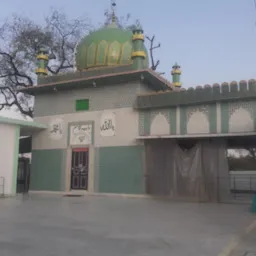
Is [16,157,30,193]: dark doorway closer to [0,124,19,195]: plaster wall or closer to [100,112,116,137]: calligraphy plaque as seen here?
[0,124,19,195]: plaster wall

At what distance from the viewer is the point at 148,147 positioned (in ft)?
→ 51.3

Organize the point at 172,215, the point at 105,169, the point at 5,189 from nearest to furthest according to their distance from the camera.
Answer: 1. the point at 172,215
2. the point at 5,189
3. the point at 105,169

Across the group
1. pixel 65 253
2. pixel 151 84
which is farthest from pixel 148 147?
pixel 65 253

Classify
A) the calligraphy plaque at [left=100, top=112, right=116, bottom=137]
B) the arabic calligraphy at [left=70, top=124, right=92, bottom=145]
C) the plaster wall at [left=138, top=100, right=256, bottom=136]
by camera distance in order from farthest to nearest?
the arabic calligraphy at [left=70, top=124, right=92, bottom=145], the calligraphy plaque at [left=100, top=112, right=116, bottom=137], the plaster wall at [left=138, top=100, right=256, bottom=136]

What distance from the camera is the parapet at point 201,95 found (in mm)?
14008

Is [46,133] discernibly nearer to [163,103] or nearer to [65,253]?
[163,103]

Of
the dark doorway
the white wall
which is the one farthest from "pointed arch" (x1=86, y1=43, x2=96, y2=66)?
the dark doorway

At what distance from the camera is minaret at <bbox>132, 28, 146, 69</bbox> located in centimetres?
1634

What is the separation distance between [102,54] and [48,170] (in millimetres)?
6152

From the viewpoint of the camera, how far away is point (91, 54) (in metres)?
18.5

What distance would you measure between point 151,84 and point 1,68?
40.6 feet

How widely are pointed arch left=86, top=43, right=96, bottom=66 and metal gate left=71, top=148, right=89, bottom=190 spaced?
438cm

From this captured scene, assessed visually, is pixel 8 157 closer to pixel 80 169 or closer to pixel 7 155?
pixel 7 155

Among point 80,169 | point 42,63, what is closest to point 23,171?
point 42,63
